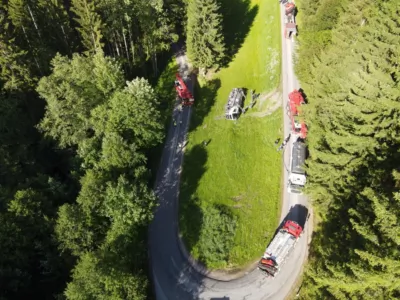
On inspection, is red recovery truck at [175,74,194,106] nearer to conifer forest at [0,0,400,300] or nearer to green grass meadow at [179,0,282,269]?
green grass meadow at [179,0,282,269]

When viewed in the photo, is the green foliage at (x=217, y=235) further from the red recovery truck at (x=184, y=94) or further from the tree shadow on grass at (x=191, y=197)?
the red recovery truck at (x=184, y=94)

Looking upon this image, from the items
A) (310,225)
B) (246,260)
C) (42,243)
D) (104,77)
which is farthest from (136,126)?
(310,225)

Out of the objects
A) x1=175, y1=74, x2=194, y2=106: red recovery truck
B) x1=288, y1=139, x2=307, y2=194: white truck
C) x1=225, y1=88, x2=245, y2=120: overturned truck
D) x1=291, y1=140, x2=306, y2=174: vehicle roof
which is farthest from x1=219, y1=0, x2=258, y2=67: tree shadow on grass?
x1=288, y1=139, x2=307, y2=194: white truck

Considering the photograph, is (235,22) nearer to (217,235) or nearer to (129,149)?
(129,149)

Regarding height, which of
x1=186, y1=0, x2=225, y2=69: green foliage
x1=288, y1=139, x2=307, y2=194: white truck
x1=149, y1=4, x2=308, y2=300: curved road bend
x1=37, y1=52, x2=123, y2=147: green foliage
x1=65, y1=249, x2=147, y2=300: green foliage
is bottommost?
x1=149, y1=4, x2=308, y2=300: curved road bend

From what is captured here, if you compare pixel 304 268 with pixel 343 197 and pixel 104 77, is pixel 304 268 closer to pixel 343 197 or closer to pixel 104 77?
pixel 343 197

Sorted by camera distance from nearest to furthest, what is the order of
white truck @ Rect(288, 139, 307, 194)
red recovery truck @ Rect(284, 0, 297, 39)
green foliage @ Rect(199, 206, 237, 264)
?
green foliage @ Rect(199, 206, 237, 264) < white truck @ Rect(288, 139, 307, 194) < red recovery truck @ Rect(284, 0, 297, 39)
